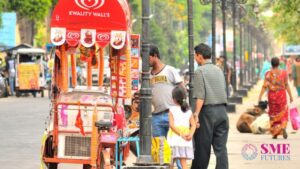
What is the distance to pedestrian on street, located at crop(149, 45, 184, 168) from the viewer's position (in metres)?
15.2

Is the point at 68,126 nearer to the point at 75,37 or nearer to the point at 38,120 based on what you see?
the point at 75,37

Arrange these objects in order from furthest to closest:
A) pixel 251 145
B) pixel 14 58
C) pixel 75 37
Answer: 1. pixel 14 58
2. pixel 251 145
3. pixel 75 37

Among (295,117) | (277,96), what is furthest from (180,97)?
(295,117)

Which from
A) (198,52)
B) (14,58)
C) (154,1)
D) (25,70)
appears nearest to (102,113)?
(198,52)

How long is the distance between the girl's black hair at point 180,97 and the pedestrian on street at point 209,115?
152 millimetres

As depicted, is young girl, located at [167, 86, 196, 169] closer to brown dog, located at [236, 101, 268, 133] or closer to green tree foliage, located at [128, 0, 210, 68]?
brown dog, located at [236, 101, 268, 133]

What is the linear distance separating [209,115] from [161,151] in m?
0.79

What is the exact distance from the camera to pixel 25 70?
47.6 metres

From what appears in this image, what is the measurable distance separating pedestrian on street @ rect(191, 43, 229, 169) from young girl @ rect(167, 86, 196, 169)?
13cm

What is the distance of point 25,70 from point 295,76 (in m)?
11.5

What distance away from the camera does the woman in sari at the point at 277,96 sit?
23.3 m

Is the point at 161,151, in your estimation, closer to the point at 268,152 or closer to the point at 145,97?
the point at 145,97

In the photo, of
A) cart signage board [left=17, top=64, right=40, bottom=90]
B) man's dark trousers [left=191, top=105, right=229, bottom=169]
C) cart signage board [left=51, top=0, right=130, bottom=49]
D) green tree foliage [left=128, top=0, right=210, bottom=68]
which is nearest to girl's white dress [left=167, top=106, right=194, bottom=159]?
man's dark trousers [left=191, top=105, right=229, bottom=169]

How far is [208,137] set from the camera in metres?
14.2
